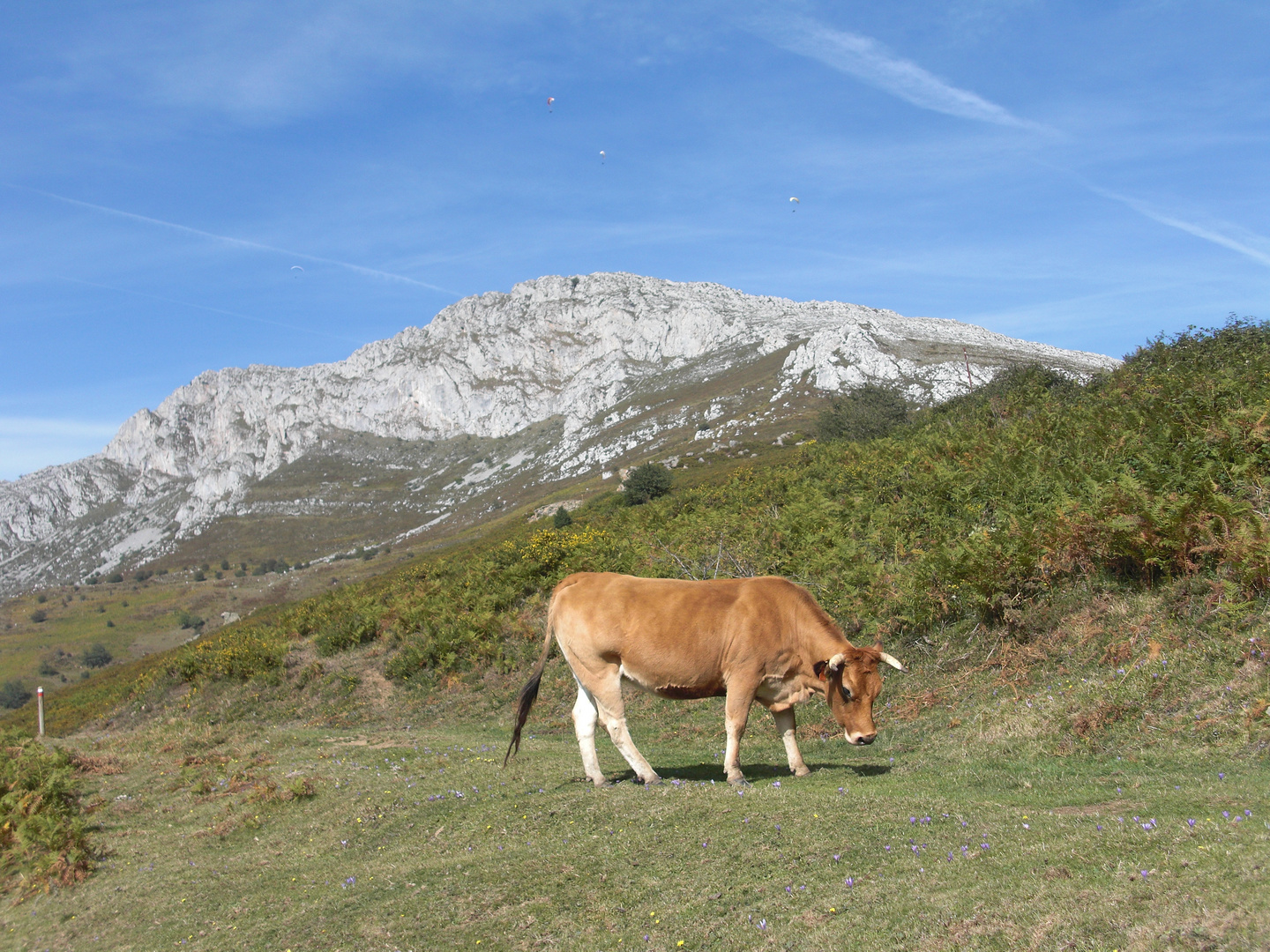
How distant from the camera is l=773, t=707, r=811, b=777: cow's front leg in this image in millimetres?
10445

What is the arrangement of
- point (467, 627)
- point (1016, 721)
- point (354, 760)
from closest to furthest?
point (1016, 721) < point (354, 760) < point (467, 627)

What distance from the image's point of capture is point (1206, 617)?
1134 centimetres

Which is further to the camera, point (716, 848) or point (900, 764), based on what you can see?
point (900, 764)

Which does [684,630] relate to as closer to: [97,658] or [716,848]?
[716,848]

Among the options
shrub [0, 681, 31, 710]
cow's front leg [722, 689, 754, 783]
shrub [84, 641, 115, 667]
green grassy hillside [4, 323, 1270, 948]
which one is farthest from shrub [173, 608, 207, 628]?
cow's front leg [722, 689, 754, 783]

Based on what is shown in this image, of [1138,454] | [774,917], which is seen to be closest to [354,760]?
[774,917]

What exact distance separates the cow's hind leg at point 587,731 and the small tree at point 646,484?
46028 millimetres

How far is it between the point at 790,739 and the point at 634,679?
82.6 inches

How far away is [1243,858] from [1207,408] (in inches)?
479

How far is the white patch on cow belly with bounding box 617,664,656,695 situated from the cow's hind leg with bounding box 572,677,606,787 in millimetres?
608

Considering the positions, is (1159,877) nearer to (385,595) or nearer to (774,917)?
(774,917)

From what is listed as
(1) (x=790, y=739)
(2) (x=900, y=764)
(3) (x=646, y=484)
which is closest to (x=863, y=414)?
(3) (x=646, y=484)

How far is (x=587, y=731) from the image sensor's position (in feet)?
35.8

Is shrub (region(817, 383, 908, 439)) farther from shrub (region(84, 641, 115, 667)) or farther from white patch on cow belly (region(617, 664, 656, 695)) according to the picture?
shrub (region(84, 641, 115, 667))
